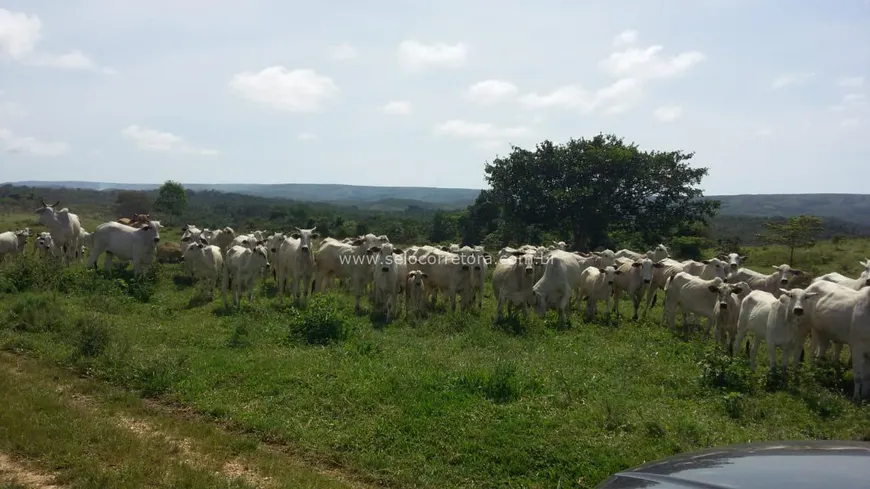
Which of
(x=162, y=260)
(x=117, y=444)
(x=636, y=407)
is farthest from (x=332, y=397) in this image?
(x=162, y=260)

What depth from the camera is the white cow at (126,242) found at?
67.7 feet

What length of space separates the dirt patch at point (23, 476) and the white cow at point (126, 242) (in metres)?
15.2

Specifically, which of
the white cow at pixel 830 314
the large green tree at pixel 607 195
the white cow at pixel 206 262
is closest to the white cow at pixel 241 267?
the white cow at pixel 206 262

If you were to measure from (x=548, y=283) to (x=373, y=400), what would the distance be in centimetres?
833

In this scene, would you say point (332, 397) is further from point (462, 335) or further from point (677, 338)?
point (677, 338)

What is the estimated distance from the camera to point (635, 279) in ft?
57.6

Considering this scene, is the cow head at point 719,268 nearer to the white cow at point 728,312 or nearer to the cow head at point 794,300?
the white cow at point 728,312

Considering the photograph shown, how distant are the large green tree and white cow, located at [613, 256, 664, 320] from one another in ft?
45.5

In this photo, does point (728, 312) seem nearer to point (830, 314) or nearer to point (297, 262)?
point (830, 314)

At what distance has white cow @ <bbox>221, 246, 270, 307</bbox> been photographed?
639 inches

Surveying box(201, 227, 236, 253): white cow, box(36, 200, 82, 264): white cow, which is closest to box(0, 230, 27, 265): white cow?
box(36, 200, 82, 264): white cow

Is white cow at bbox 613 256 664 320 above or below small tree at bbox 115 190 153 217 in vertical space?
below

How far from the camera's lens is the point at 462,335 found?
43.1 ft

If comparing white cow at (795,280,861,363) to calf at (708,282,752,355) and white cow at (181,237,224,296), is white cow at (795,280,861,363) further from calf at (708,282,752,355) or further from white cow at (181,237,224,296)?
white cow at (181,237,224,296)
